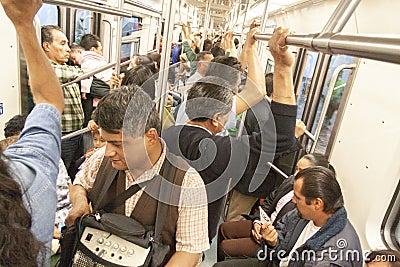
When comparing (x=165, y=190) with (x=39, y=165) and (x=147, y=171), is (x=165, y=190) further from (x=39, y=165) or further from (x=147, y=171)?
(x=39, y=165)

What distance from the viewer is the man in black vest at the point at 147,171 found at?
1.21 meters

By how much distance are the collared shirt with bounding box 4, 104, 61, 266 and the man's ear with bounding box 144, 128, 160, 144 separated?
433mm

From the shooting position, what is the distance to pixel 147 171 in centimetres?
126

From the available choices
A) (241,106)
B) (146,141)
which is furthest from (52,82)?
(241,106)

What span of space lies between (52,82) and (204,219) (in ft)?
2.49

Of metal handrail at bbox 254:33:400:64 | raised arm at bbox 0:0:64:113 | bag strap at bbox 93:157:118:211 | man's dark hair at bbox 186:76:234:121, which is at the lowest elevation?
bag strap at bbox 93:157:118:211

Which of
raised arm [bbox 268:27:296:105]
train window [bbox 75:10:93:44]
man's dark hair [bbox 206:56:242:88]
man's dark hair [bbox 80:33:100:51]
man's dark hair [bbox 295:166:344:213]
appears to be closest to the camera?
raised arm [bbox 268:27:296:105]

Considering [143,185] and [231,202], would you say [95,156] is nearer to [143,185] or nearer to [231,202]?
[143,185]

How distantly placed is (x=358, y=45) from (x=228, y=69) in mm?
1742

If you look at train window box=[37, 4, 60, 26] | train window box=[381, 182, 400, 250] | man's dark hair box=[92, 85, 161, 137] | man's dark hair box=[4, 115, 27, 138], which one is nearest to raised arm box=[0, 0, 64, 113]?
man's dark hair box=[92, 85, 161, 137]

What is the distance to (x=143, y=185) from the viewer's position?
123cm

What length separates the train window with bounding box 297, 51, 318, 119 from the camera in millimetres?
3576

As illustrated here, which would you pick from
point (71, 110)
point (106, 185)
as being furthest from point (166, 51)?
point (71, 110)

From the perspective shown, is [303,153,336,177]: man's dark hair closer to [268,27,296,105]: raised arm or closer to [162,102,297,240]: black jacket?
[162,102,297,240]: black jacket
